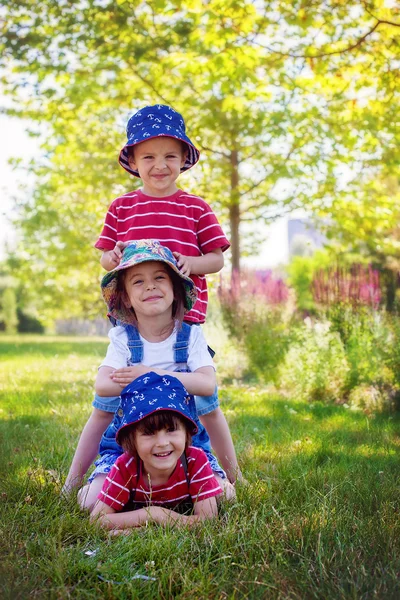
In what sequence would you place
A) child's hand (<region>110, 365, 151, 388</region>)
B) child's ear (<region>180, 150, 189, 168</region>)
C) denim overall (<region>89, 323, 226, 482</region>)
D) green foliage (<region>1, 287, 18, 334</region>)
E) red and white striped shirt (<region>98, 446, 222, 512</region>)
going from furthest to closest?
green foliage (<region>1, 287, 18, 334</region>) < child's ear (<region>180, 150, 189, 168</region>) < denim overall (<region>89, 323, 226, 482</region>) < child's hand (<region>110, 365, 151, 388</region>) < red and white striped shirt (<region>98, 446, 222, 512</region>)

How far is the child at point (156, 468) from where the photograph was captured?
263 cm

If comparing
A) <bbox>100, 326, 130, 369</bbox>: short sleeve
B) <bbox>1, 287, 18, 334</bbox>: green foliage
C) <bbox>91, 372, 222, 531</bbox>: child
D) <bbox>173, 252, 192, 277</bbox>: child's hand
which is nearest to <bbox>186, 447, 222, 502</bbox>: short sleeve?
<bbox>91, 372, 222, 531</bbox>: child

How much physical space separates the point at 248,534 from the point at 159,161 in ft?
5.60

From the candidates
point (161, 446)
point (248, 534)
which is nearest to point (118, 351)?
point (161, 446)

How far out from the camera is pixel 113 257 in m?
3.12

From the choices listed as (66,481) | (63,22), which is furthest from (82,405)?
(63,22)

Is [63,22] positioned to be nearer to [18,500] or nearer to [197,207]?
[197,207]

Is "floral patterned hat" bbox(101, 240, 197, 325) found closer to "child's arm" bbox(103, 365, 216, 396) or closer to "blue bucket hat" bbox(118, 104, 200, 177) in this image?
"child's arm" bbox(103, 365, 216, 396)

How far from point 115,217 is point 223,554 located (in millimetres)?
1754

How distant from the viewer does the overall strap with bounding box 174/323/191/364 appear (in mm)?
3014

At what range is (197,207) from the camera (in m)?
3.30

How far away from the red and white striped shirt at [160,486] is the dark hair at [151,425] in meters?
0.07

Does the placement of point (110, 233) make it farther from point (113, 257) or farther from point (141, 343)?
point (141, 343)

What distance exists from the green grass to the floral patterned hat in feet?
2.70
